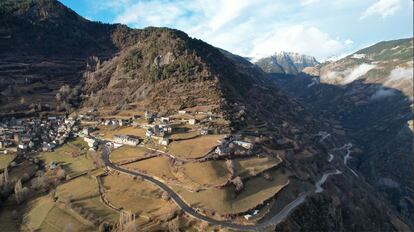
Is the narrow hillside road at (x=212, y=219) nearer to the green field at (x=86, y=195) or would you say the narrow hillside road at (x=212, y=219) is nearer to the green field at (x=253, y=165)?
the green field at (x=86, y=195)

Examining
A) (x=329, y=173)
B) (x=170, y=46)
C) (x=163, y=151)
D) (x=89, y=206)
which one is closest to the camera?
(x=89, y=206)

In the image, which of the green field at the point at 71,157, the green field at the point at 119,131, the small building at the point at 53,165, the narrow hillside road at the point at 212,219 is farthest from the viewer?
the green field at the point at 119,131

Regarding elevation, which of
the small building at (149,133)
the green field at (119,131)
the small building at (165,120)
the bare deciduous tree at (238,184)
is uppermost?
the small building at (165,120)

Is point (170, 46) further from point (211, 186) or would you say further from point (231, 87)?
point (211, 186)

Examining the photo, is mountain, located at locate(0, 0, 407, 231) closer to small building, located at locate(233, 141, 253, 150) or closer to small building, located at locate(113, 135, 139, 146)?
small building, located at locate(233, 141, 253, 150)

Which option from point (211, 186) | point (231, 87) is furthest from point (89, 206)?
point (231, 87)

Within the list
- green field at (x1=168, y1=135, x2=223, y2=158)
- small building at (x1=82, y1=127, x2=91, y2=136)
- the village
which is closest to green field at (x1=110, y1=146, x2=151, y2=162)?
the village

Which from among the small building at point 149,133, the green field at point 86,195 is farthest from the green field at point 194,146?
the green field at point 86,195
